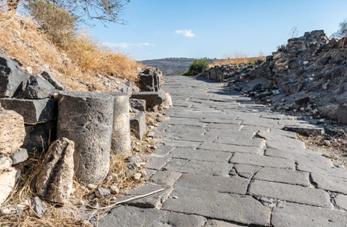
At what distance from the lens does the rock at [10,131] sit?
2.59m

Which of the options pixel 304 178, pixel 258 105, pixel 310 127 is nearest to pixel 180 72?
pixel 258 105

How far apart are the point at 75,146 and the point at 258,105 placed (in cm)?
533

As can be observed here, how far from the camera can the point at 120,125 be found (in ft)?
12.0

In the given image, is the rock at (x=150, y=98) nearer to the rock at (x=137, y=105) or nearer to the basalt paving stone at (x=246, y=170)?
the rock at (x=137, y=105)

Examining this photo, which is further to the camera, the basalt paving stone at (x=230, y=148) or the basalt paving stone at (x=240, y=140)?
the basalt paving stone at (x=240, y=140)

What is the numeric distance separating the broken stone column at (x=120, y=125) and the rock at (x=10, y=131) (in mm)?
1000

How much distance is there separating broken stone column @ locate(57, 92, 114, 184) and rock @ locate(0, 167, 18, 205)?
47cm

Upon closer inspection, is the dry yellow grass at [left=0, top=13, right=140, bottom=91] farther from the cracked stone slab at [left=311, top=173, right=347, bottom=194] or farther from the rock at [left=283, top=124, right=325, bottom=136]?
the cracked stone slab at [left=311, top=173, right=347, bottom=194]

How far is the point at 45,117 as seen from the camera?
3004mm

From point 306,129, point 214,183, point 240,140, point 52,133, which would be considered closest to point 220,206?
point 214,183

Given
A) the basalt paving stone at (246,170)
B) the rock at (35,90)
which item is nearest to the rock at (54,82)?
the rock at (35,90)

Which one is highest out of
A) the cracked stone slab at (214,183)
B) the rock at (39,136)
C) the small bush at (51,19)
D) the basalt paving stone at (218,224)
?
the small bush at (51,19)

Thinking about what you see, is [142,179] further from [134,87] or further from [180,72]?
[180,72]

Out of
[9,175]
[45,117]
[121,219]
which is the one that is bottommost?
[121,219]
